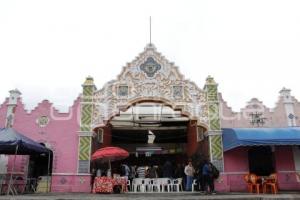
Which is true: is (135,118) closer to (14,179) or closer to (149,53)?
(149,53)

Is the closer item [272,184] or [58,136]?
[272,184]

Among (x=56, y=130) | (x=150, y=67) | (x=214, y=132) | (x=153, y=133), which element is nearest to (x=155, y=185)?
(x=214, y=132)

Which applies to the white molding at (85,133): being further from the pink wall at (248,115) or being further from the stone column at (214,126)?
the pink wall at (248,115)

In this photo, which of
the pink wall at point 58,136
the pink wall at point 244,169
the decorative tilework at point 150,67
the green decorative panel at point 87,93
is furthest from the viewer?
the decorative tilework at point 150,67

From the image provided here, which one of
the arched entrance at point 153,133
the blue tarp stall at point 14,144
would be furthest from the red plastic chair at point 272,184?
the blue tarp stall at point 14,144

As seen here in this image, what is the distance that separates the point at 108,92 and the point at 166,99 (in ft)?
9.45

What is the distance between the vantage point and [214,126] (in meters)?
16.0

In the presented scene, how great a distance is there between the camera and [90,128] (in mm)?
16016

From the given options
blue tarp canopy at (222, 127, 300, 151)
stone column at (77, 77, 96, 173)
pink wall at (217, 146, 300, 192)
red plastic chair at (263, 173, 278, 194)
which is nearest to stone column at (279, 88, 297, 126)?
blue tarp canopy at (222, 127, 300, 151)

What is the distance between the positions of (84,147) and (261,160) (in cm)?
836

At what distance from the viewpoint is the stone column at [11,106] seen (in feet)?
53.4

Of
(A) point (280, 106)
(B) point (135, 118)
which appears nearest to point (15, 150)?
(B) point (135, 118)

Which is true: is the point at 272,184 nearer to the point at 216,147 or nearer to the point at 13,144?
the point at 216,147

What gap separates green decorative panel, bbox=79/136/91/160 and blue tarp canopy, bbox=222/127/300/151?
Result: 6.35 metres
